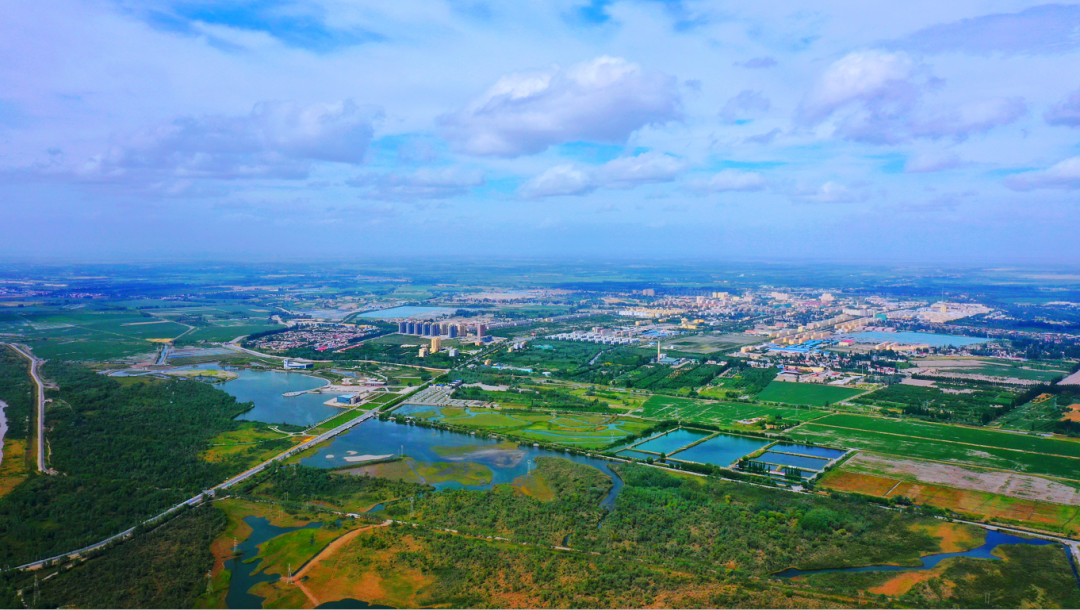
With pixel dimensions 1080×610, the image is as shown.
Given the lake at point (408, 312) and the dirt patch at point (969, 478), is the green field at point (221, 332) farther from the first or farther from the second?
the dirt patch at point (969, 478)

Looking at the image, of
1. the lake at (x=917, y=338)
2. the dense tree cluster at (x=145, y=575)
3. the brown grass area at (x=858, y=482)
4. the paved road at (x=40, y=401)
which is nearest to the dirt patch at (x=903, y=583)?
the brown grass area at (x=858, y=482)

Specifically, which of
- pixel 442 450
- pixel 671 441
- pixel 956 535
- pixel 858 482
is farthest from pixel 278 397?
pixel 956 535

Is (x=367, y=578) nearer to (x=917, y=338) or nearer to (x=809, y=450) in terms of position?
(x=809, y=450)

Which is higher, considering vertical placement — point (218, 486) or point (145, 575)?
point (218, 486)

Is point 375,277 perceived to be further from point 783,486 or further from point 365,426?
point 783,486

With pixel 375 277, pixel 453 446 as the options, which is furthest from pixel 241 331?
pixel 375 277

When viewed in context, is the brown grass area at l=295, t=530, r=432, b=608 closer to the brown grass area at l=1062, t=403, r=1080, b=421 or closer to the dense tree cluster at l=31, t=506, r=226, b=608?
the dense tree cluster at l=31, t=506, r=226, b=608

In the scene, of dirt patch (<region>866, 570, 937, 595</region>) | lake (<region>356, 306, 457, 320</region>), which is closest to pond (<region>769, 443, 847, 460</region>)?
dirt patch (<region>866, 570, 937, 595</region>)

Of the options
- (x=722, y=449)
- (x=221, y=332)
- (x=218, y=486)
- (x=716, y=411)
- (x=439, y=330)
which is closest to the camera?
(x=218, y=486)
